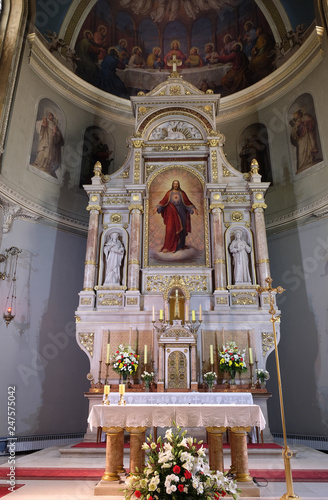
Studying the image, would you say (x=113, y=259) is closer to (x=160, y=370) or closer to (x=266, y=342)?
(x=160, y=370)

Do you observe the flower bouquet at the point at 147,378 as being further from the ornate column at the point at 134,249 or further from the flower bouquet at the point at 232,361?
the ornate column at the point at 134,249

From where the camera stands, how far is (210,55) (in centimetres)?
1599

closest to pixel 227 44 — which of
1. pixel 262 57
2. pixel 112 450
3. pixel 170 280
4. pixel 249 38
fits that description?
pixel 249 38

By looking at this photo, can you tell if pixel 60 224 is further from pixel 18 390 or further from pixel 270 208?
pixel 270 208

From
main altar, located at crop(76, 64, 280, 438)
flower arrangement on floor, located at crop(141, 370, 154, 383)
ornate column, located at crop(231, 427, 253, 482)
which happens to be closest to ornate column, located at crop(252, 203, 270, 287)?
main altar, located at crop(76, 64, 280, 438)

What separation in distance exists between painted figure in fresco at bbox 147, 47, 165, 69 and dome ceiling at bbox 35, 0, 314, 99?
1.5 inches

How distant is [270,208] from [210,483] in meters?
10.7

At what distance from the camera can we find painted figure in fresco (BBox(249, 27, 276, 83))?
14.6 m

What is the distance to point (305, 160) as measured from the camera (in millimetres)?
12539

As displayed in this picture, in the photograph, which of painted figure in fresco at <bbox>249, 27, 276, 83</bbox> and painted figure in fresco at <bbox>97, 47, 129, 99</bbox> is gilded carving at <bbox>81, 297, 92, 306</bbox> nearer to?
painted figure in fresco at <bbox>97, 47, 129, 99</bbox>

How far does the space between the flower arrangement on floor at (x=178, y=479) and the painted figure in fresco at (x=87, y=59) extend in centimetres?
1406

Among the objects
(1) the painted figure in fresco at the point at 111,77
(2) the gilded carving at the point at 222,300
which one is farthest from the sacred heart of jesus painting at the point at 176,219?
(1) the painted figure in fresco at the point at 111,77

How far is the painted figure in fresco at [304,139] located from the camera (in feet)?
40.6

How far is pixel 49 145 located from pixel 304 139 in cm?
814
